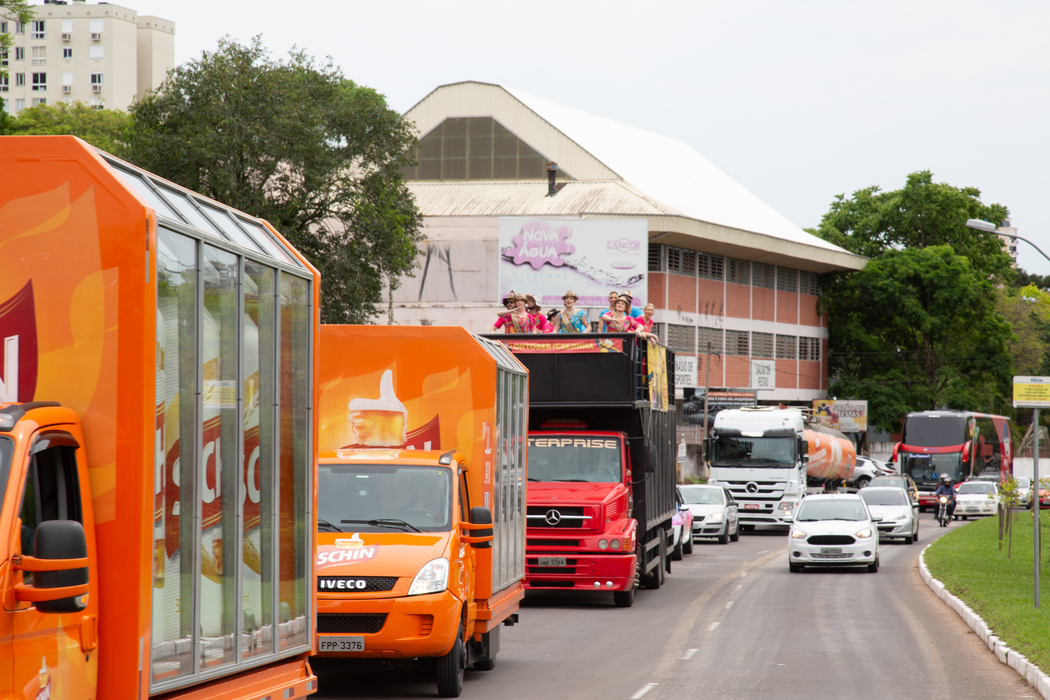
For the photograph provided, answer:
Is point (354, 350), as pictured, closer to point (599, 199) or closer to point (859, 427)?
point (599, 199)

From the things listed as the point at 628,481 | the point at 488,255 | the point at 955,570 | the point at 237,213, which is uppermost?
the point at 488,255

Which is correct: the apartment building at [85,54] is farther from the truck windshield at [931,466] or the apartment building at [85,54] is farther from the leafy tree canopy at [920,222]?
the truck windshield at [931,466]

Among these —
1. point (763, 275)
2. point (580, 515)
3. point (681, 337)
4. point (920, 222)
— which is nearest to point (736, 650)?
point (580, 515)

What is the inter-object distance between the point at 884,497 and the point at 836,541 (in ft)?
34.5

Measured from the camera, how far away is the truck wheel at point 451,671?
11.0 metres

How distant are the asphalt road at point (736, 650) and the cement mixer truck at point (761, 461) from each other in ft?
56.7

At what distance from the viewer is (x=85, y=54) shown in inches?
4528

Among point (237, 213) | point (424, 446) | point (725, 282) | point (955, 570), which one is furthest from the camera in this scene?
point (725, 282)

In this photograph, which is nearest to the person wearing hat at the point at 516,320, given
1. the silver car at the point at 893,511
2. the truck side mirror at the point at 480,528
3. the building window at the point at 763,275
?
the truck side mirror at the point at 480,528

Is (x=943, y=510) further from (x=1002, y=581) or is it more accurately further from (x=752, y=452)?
(x=1002, y=581)

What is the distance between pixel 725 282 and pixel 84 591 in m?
61.6

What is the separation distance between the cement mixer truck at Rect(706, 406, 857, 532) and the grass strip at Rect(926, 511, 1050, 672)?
6.63 meters

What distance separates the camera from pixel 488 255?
194ft

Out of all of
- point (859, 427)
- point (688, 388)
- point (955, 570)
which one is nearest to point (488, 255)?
point (688, 388)
